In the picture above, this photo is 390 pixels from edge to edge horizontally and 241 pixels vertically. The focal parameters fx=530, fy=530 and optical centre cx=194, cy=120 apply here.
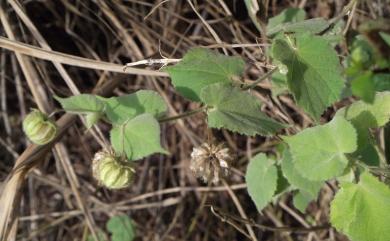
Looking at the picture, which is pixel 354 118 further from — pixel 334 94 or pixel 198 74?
pixel 198 74

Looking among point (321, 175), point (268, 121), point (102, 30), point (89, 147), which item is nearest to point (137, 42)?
point (102, 30)

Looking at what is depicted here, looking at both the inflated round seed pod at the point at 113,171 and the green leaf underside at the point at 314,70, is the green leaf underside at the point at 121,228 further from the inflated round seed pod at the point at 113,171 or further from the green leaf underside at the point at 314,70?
the green leaf underside at the point at 314,70

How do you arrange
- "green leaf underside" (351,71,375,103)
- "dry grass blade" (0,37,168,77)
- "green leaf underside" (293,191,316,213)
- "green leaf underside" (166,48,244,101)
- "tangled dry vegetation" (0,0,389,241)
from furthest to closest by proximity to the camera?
"tangled dry vegetation" (0,0,389,241) < "green leaf underside" (293,191,316,213) < "dry grass blade" (0,37,168,77) < "green leaf underside" (166,48,244,101) < "green leaf underside" (351,71,375,103)

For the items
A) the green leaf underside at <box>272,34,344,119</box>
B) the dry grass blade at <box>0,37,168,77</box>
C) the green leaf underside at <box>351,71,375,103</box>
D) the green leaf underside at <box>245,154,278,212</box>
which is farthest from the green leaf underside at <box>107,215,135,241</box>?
the green leaf underside at <box>351,71,375,103</box>

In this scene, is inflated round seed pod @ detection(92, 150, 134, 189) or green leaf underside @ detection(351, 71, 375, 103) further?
inflated round seed pod @ detection(92, 150, 134, 189)

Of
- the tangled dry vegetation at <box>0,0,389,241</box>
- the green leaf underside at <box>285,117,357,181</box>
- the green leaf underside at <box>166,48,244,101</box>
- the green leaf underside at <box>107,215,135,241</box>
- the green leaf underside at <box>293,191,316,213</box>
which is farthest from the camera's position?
the green leaf underside at <box>107,215,135,241</box>

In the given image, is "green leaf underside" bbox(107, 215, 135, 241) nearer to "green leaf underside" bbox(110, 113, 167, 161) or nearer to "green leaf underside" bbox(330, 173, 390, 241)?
"green leaf underside" bbox(110, 113, 167, 161)
